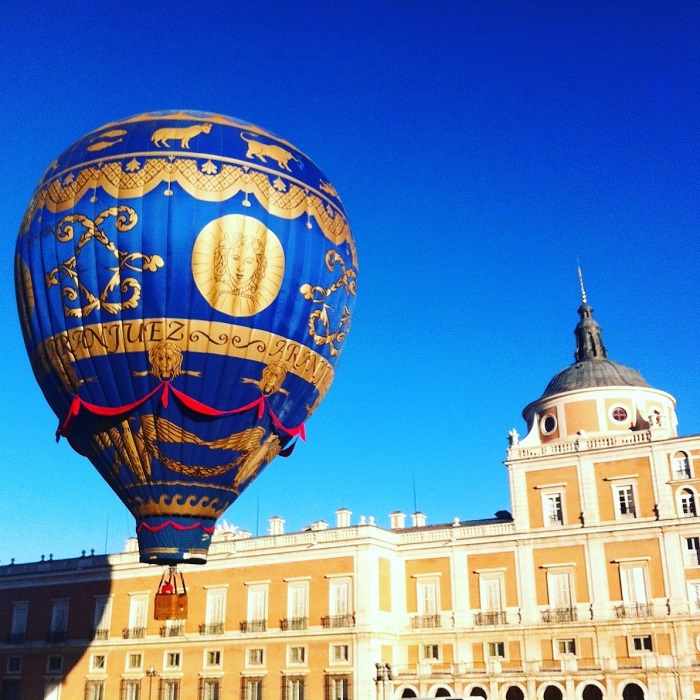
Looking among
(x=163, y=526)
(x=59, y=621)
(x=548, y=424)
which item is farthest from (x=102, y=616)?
(x=163, y=526)

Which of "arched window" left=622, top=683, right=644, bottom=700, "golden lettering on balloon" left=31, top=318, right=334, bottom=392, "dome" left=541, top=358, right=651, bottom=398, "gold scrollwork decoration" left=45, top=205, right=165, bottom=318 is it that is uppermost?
"dome" left=541, top=358, right=651, bottom=398

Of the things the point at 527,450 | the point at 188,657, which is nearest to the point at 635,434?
the point at 527,450

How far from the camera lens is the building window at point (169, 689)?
44656 millimetres

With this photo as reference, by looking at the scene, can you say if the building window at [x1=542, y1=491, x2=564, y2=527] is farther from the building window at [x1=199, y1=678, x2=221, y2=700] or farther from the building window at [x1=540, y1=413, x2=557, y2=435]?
the building window at [x1=199, y1=678, x2=221, y2=700]

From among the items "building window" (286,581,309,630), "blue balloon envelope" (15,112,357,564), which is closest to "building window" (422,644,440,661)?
"building window" (286,581,309,630)

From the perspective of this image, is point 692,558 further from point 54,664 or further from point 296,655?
point 54,664

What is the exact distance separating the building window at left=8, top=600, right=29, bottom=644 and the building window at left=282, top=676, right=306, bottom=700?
58.1ft

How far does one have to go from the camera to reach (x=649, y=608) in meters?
37.6

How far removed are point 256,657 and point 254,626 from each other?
1455mm

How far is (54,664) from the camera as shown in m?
49.1

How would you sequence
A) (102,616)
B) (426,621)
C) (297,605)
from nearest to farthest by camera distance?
(426,621) < (297,605) < (102,616)

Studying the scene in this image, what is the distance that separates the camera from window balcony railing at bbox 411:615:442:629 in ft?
138

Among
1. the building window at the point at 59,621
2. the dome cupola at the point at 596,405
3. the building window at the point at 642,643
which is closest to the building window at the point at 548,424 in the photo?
the dome cupola at the point at 596,405

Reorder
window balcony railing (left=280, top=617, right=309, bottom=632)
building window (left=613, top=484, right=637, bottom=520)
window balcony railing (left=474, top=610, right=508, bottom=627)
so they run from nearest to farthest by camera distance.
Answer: building window (left=613, top=484, right=637, bottom=520) < window balcony railing (left=474, top=610, right=508, bottom=627) < window balcony railing (left=280, top=617, right=309, bottom=632)
